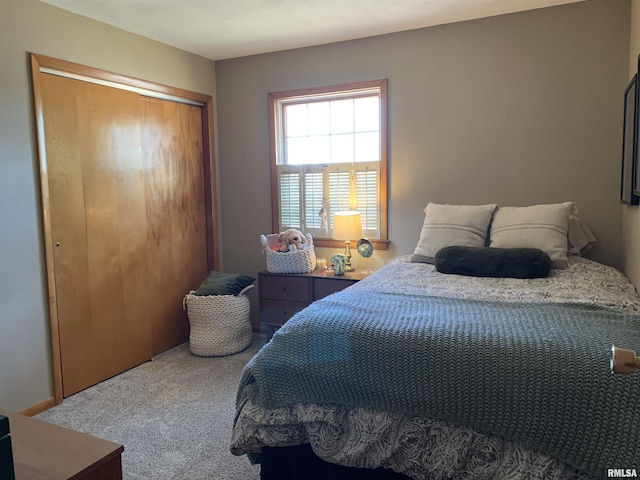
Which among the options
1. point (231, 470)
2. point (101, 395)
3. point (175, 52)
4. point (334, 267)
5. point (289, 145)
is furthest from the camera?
point (289, 145)

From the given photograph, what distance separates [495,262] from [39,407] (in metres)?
2.67

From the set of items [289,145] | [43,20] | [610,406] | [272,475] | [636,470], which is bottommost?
[272,475]

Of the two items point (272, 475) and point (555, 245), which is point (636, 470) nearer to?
point (272, 475)

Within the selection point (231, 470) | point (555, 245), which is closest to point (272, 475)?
point (231, 470)

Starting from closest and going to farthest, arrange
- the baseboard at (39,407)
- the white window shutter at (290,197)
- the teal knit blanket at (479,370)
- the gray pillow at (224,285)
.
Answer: the teal knit blanket at (479,370)
the baseboard at (39,407)
the gray pillow at (224,285)
the white window shutter at (290,197)

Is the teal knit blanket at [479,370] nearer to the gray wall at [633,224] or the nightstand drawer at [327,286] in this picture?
the gray wall at [633,224]

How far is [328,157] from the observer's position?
12.3 feet

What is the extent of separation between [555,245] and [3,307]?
9.89 ft

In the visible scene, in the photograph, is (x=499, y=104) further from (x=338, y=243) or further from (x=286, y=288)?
(x=286, y=288)

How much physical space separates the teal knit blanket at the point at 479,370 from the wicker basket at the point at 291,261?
1.61m

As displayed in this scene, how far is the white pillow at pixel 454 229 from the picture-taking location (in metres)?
2.80

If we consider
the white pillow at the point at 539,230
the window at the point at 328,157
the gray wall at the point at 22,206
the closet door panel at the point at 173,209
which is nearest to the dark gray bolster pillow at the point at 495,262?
the white pillow at the point at 539,230

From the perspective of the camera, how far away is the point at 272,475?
5.75 feet

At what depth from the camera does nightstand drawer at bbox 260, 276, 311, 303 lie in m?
3.44
